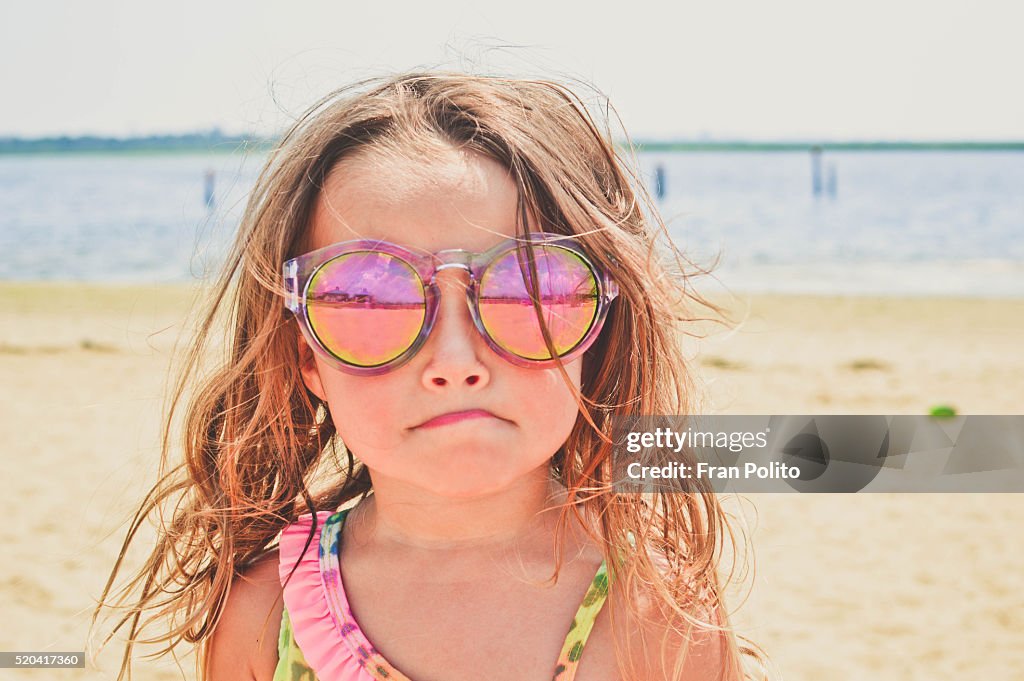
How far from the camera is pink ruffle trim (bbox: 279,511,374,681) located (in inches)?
70.3

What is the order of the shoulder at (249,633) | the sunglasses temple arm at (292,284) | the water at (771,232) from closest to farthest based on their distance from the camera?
the sunglasses temple arm at (292,284), the shoulder at (249,633), the water at (771,232)

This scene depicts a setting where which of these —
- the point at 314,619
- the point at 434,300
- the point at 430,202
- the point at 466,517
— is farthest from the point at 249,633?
the point at 430,202

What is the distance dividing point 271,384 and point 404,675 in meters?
0.59

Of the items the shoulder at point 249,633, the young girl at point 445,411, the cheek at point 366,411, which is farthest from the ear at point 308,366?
the shoulder at point 249,633

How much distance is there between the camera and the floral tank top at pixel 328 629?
5.79 feet

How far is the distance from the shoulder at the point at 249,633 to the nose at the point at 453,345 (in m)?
0.61

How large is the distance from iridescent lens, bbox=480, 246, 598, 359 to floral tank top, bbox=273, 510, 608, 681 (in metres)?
0.45

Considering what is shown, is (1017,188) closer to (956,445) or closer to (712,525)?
(956,445)

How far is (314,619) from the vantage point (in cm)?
185

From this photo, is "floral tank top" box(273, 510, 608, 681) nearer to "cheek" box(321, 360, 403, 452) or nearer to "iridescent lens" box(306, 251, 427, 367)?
"cheek" box(321, 360, 403, 452)

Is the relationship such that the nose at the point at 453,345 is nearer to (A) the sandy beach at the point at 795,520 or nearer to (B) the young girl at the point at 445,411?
(B) the young girl at the point at 445,411

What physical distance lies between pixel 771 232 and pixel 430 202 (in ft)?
89.8

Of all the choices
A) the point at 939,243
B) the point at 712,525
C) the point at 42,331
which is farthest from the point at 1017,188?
the point at 712,525

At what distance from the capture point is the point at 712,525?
1.95 metres
